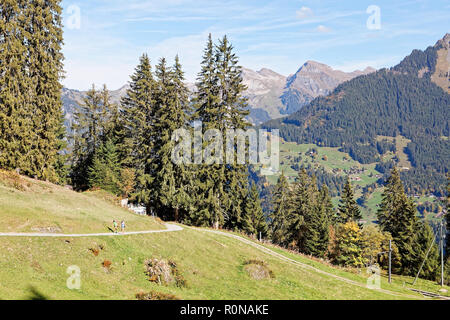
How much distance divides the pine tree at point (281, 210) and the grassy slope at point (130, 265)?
35.1m

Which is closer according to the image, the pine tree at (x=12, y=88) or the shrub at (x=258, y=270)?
the shrub at (x=258, y=270)

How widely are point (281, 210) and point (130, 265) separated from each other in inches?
2123

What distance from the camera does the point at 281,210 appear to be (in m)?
78.1

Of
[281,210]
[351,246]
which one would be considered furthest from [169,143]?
[351,246]

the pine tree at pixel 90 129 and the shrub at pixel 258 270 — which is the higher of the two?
the pine tree at pixel 90 129

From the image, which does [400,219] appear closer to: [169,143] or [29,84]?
[169,143]

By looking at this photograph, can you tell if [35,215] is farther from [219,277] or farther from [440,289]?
[440,289]

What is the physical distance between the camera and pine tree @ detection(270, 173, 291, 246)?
→ 3063 inches

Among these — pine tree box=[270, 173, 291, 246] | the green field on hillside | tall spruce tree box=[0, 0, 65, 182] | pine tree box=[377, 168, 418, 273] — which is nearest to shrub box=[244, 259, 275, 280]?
the green field on hillside

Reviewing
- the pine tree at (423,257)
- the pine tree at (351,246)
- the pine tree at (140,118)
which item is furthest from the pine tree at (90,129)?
the pine tree at (423,257)

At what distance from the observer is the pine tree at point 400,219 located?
2904 inches

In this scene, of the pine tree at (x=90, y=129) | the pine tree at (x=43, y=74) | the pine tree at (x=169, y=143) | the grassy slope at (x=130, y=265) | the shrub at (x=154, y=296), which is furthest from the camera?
the pine tree at (x=90, y=129)

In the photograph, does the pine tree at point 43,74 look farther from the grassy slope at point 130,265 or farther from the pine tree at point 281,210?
the pine tree at point 281,210

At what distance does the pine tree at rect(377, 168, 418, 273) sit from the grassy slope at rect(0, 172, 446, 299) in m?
38.7
